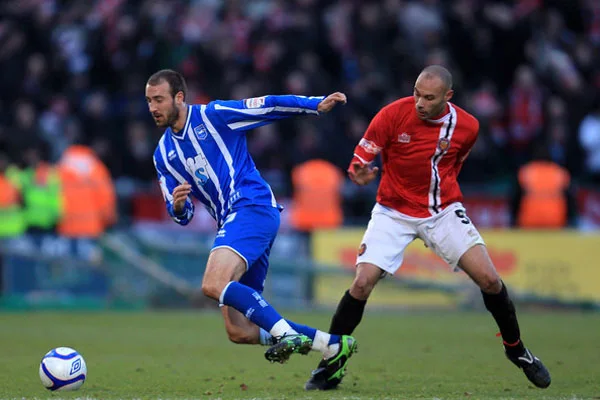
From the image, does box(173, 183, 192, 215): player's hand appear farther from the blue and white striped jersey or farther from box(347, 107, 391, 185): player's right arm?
box(347, 107, 391, 185): player's right arm

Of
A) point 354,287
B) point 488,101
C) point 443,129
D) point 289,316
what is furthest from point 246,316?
point 488,101

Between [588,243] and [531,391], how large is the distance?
28.4ft

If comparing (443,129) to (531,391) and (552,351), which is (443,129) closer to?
(531,391)

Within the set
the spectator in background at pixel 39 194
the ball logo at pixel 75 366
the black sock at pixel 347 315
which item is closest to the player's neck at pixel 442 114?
the black sock at pixel 347 315

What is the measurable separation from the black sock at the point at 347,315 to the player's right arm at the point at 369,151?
0.92 metres

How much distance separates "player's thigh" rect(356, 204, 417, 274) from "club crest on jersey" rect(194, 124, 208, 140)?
1394mm

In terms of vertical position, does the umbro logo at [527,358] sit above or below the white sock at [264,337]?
below

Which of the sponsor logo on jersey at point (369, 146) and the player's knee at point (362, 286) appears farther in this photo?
the player's knee at point (362, 286)

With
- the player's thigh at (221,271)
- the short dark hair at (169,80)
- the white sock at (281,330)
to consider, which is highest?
the short dark hair at (169,80)

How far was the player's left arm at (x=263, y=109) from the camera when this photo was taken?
7.66 meters

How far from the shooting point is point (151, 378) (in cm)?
859

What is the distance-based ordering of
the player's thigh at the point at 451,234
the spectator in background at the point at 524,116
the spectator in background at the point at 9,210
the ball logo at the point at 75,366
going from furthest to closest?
the spectator in background at the point at 524,116 → the spectator in background at the point at 9,210 → the player's thigh at the point at 451,234 → the ball logo at the point at 75,366

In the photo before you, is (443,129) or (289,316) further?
(289,316)

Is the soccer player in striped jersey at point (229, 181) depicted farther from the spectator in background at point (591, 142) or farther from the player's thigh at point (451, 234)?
the spectator in background at point (591, 142)
